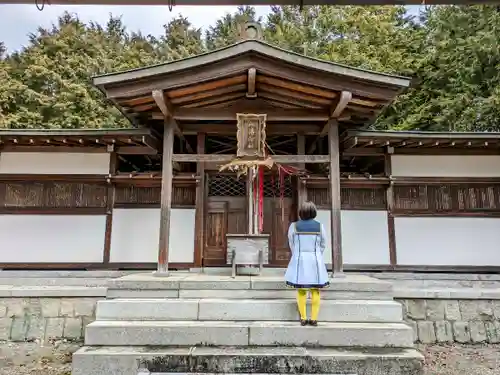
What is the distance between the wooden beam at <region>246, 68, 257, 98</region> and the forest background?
5.14 m

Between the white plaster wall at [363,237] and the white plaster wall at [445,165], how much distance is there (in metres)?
1.13

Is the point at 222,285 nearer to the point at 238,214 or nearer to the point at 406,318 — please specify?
the point at 238,214

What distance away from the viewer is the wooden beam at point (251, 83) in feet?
20.3

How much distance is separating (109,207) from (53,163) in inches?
63.4

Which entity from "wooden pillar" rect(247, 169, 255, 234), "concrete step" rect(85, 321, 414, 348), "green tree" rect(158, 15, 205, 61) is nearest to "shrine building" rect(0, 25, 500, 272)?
"wooden pillar" rect(247, 169, 255, 234)

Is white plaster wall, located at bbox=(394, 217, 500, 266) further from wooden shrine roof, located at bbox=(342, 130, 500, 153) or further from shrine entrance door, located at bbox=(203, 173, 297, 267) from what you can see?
shrine entrance door, located at bbox=(203, 173, 297, 267)

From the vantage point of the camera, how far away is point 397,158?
824cm

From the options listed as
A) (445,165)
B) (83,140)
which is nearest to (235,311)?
(83,140)

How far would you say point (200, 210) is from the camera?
26.0ft

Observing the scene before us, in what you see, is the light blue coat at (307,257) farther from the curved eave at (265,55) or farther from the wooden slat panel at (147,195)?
the wooden slat panel at (147,195)

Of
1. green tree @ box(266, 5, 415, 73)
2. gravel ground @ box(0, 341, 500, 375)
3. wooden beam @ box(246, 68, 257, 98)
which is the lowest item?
gravel ground @ box(0, 341, 500, 375)

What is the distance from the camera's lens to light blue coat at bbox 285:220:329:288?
4.71m

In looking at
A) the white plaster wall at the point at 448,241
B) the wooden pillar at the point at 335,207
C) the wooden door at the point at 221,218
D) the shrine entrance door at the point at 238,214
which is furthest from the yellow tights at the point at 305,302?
the white plaster wall at the point at 448,241

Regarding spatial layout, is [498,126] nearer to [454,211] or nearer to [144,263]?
[454,211]
